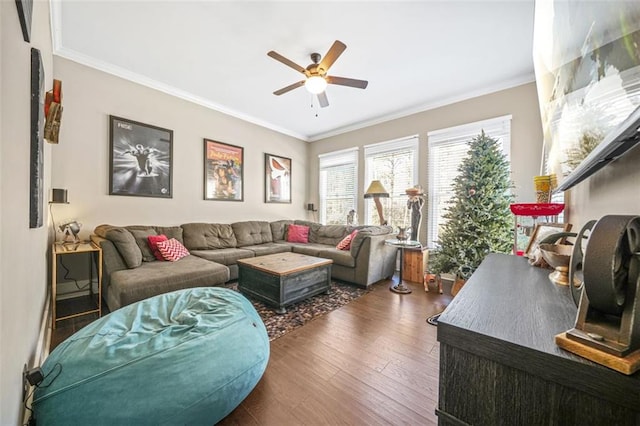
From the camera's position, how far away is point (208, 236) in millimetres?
3854

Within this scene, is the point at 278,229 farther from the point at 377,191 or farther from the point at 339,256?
the point at 377,191

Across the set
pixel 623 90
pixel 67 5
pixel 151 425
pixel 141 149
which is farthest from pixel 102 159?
pixel 623 90

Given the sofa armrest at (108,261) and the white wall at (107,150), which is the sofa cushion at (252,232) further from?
the sofa armrest at (108,261)

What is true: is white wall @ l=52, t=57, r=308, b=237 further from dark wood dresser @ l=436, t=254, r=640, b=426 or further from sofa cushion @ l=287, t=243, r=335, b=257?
dark wood dresser @ l=436, t=254, r=640, b=426

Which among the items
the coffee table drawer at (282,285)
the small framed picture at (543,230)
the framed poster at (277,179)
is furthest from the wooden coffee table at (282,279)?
the framed poster at (277,179)

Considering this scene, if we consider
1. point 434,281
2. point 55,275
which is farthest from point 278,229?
point 55,275

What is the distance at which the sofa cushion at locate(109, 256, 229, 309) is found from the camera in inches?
85.6

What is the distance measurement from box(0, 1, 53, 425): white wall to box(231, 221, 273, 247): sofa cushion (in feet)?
10.1

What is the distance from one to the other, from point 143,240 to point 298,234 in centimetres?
251

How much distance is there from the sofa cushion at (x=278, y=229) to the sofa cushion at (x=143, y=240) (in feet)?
7.03

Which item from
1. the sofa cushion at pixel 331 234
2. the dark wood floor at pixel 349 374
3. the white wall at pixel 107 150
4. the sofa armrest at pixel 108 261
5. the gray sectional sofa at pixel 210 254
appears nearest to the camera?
the dark wood floor at pixel 349 374

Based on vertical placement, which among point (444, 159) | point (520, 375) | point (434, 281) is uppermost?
point (444, 159)

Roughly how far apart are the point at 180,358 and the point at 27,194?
1.05 meters

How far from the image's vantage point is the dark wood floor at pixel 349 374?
4.32 feet
